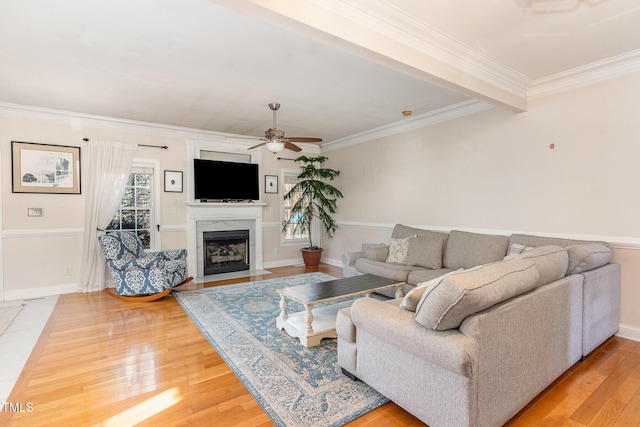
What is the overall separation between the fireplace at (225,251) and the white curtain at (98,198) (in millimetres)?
1508

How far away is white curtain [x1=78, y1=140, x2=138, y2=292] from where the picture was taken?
15.3 feet

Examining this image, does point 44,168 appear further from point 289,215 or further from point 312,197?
point 312,197

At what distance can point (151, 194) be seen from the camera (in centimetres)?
525

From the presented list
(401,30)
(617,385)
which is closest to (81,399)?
(401,30)

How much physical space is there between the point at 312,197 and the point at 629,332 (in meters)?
4.80

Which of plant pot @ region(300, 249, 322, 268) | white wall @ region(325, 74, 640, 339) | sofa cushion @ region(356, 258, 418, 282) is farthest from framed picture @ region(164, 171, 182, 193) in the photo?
white wall @ region(325, 74, 640, 339)

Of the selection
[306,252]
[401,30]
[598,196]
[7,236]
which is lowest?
[306,252]

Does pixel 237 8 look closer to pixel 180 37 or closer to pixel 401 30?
pixel 180 37

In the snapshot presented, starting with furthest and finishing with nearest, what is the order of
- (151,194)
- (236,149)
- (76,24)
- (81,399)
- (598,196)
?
(236,149)
(151,194)
(598,196)
(76,24)
(81,399)

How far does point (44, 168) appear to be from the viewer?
4.46 meters

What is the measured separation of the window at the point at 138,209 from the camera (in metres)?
5.04

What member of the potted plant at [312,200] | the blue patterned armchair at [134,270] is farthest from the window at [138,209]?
the potted plant at [312,200]

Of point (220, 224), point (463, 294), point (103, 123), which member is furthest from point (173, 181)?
point (463, 294)

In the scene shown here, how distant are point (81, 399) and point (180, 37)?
2730mm
